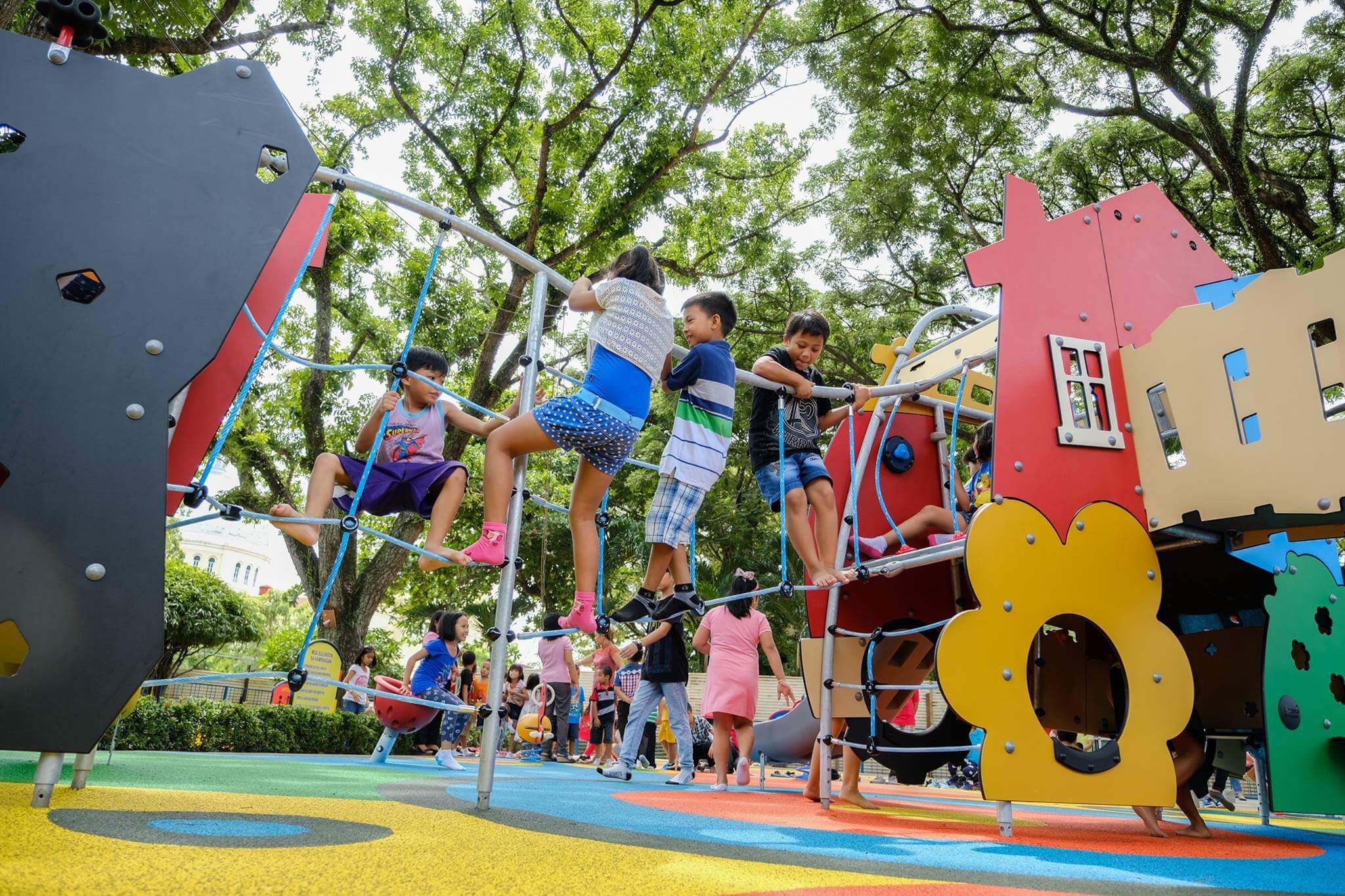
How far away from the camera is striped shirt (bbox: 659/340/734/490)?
12.2 ft

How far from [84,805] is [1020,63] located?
13.2 metres

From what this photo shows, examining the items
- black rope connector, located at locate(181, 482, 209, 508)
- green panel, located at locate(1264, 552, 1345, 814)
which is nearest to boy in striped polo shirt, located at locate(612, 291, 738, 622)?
black rope connector, located at locate(181, 482, 209, 508)

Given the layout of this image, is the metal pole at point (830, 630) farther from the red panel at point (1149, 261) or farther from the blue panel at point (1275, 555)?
the blue panel at point (1275, 555)

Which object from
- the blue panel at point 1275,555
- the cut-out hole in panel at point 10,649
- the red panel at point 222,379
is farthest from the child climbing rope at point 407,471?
the blue panel at point 1275,555

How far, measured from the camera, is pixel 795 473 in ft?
14.5

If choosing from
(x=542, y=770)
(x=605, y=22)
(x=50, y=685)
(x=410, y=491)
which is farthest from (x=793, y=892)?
(x=605, y=22)

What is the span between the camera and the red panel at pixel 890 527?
17.4 feet

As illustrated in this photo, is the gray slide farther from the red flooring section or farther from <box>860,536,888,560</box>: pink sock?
<box>860,536,888,560</box>: pink sock

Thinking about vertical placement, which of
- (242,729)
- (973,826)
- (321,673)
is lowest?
(973,826)

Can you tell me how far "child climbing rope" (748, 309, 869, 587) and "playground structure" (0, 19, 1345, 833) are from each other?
21 cm

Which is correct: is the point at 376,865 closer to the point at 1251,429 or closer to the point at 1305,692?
the point at 1251,429

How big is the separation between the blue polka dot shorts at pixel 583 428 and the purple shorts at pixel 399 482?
1.89ft

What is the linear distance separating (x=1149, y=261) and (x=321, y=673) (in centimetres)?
824

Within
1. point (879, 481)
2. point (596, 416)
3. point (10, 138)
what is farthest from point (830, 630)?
point (10, 138)
